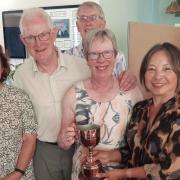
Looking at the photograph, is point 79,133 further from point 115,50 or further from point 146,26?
point 146,26

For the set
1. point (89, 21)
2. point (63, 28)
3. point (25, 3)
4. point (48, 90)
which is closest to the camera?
point (48, 90)

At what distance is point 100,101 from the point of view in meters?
1.46

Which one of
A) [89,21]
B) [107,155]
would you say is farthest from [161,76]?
[89,21]

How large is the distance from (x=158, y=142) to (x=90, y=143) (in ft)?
0.85

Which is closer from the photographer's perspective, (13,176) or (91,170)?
(91,170)

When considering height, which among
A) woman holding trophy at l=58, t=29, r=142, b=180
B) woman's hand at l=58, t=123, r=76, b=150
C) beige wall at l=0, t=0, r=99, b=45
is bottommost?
woman's hand at l=58, t=123, r=76, b=150

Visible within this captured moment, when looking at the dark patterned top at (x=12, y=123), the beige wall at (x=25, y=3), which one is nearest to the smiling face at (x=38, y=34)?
the dark patterned top at (x=12, y=123)

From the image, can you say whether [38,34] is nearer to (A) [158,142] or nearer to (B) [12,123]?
(B) [12,123]

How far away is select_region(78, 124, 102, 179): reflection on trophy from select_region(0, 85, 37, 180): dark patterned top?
36 cm

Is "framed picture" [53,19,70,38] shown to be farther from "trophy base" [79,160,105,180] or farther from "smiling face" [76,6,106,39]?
"trophy base" [79,160,105,180]

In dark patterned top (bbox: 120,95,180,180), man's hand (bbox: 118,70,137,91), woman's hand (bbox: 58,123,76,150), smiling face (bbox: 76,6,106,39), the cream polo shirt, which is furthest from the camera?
smiling face (bbox: 76,6,106,39)

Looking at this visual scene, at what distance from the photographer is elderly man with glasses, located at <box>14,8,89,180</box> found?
1588mm

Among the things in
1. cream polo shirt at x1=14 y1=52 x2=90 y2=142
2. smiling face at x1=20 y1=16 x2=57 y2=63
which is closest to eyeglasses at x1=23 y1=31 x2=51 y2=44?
smiling face at x1=20 y1=16 x2=57 y2=63

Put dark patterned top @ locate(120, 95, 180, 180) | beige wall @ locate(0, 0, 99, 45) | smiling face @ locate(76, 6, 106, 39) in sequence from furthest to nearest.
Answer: beige wall @ locate(0, 0, 99, 45)
smiling face @ locate(76, 6, 106, 39)
dark patterned top @ locate(120, 95, 180, 180)
